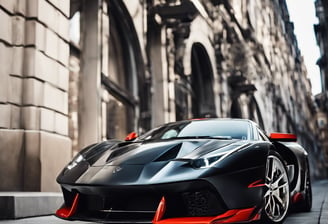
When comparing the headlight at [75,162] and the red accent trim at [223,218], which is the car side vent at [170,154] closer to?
A: the red accent trim at [223,218]

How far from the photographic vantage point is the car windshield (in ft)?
13.6

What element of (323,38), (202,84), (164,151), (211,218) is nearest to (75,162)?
(164,151)

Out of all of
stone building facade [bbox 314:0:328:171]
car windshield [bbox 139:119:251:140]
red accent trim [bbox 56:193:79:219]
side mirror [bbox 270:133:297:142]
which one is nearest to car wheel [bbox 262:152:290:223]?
car windshield [bbox 139:119:251:140]

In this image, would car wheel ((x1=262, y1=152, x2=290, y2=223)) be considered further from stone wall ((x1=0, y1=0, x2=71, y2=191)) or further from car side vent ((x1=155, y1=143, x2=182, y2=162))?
stone wall ((x1=0, y1=0, x2=71, y2=191))

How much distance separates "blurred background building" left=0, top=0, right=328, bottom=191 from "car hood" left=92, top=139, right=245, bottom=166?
2.65 metres

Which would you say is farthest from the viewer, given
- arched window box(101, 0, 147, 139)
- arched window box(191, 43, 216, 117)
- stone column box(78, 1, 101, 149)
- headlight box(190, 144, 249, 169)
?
arched window box(191, 43, 216, 117)

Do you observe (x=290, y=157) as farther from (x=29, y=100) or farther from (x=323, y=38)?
(x=323, y=38)

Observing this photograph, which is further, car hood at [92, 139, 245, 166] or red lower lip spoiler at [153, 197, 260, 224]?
car hood at [92, 139, 245, 166]

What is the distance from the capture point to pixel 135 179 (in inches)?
126

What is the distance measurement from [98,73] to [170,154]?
5495 millimetres

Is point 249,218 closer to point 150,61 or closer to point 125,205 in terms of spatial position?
point 125,205

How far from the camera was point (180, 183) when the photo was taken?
3.09 m

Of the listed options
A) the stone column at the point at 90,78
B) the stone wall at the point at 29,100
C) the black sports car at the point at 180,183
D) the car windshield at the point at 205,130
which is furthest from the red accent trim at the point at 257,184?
the stone column at the point at 90,78

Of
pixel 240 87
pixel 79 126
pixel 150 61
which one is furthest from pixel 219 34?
pixel 79 126
